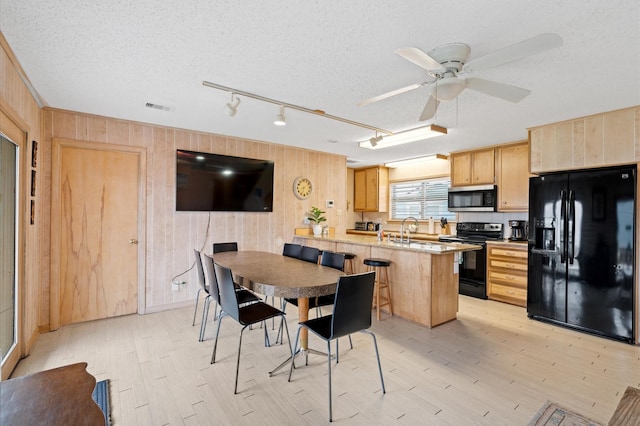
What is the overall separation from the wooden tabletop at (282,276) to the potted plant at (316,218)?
2078 millimetres

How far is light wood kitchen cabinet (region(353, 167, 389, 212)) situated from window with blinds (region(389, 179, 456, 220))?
0.81ft

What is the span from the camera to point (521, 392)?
233 centimetres

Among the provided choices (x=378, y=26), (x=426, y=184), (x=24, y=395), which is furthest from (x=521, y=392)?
(x=426, y=184)

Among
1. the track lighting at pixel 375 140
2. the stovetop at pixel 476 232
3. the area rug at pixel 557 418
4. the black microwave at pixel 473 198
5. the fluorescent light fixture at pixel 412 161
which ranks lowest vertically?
the area rug at pixel 557 418

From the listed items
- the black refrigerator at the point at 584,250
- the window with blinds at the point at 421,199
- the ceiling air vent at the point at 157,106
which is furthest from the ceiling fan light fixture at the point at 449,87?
the window with blinds at the point at 421,199

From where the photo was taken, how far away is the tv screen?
4262mm

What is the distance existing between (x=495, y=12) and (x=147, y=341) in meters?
3.91

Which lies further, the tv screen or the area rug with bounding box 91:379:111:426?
the tv screen

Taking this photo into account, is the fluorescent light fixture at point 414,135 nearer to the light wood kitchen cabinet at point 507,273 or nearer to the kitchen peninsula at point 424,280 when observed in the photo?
the kitchen peninsula at point 424,280

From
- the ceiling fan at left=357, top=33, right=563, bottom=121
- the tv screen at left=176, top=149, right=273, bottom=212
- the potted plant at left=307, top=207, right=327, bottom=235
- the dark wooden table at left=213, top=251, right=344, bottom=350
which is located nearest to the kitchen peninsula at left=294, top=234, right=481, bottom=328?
the dark wooden table at left=213, top=251, right=344, bottom=350

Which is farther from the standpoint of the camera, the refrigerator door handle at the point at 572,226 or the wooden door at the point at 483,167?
the wooden door at the point at 483,167

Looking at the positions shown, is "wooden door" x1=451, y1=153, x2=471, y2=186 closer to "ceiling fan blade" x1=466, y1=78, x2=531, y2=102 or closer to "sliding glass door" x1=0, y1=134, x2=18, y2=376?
"ceiling fan blade" x1=466, y1=78, x2=531, y2=102

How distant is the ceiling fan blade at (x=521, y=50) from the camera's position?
1563mm

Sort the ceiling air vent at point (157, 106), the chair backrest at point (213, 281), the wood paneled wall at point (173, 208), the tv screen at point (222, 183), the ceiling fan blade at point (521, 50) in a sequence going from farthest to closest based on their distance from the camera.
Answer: the tv screen at point (222, 183)
the wood paneled wall at point (173, 208)
the ceiling air vent at point (157, 106)
the chair backrest at point (213, 281)
the ceiling fan blade at point (521, 50)
